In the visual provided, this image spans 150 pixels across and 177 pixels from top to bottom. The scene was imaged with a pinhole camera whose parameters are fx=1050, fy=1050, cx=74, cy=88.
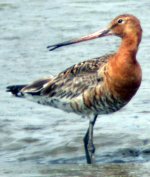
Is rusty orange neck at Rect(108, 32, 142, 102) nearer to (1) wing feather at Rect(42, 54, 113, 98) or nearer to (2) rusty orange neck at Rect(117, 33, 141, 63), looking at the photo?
(2) rusty orange neck at Rect(117, 33, 141, 63)

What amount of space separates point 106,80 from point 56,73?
3150 mm

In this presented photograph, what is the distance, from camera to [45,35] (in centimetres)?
1631

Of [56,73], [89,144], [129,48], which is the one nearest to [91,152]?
[89,144]

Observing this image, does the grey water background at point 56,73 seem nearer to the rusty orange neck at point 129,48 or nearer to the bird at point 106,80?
the bird at point 106,80

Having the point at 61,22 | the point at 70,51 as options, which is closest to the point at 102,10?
the point at 61,22

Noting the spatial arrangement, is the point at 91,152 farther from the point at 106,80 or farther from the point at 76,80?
the point at 76,80

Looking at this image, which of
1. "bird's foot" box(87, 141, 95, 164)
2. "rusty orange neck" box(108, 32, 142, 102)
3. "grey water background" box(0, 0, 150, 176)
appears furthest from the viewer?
"grey water background" box(0, 0, 150, 176)

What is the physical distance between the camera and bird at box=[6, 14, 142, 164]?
10992mm

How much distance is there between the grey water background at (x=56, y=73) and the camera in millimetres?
11195

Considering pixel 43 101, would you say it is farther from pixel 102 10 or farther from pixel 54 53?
pixel 102 10

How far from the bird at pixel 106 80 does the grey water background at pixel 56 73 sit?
0.36m

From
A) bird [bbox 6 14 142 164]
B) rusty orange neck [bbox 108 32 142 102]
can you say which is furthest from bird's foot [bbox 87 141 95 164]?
rusty orange neck [bbox 108 32 142 102]

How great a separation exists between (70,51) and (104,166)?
5196 mm

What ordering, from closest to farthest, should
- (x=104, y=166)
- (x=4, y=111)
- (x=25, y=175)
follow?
(x=25, y=175) → (x=104, y=166) → (x=4, y=111)
